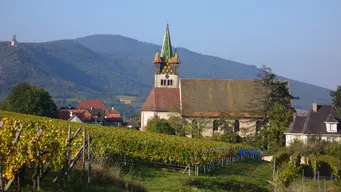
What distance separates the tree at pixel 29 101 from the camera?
229 ft

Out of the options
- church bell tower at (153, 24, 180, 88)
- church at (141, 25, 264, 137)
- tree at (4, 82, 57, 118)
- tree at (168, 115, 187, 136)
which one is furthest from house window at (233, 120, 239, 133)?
tree at (4, 82, 57, 118)

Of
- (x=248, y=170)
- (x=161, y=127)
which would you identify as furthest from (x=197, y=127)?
(x=248, y=170)

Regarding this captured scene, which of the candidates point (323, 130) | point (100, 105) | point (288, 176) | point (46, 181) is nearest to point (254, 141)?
point (323, 130)

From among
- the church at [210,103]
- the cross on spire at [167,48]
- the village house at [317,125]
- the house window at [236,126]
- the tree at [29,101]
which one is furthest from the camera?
the cross on spire at [167,48]

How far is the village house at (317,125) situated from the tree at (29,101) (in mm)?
26258

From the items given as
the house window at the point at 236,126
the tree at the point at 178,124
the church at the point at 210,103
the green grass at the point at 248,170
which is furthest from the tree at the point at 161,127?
the green grass at the point at 248,170

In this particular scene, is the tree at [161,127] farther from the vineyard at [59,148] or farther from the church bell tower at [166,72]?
the vineyard at [59,148]

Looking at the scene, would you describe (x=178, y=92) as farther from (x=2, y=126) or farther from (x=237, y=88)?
(x=2, y=126)

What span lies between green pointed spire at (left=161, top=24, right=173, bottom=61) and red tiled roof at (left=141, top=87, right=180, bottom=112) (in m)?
19.7

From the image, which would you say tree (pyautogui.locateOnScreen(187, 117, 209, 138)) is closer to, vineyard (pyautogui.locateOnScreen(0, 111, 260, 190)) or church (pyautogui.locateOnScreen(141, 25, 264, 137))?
church (pyautogui.locateOnScreen(141, 25, 264, 137))

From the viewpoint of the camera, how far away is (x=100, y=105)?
17175 centimetres

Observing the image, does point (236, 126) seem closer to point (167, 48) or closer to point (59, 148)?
point (167, 48)

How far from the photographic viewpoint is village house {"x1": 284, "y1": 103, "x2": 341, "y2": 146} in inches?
2438

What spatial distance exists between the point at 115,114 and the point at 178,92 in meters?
57.6
